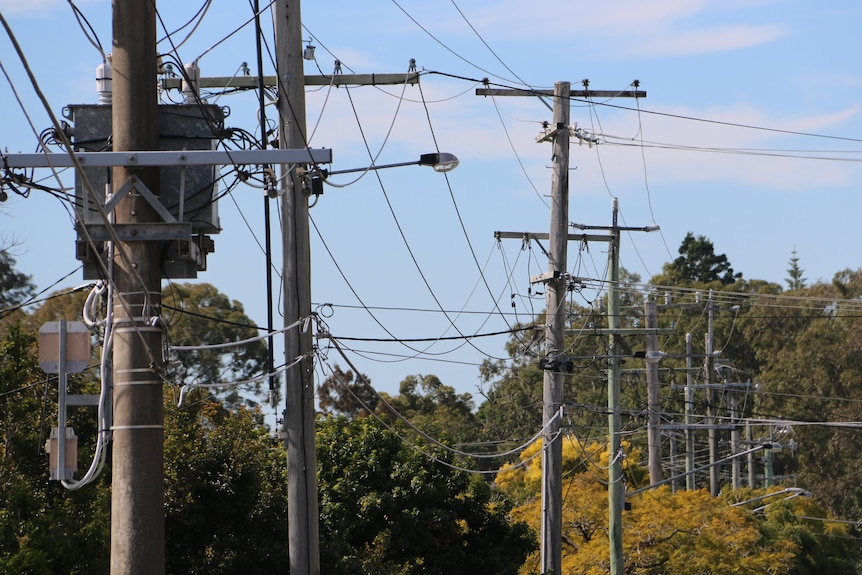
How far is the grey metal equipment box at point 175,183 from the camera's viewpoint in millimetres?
11102

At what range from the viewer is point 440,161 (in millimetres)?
15898

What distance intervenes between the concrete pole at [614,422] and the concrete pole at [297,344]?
19486 mm

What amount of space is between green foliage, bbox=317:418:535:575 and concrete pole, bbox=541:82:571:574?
2.16 meters

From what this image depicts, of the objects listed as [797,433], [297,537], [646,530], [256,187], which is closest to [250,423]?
[297,537]

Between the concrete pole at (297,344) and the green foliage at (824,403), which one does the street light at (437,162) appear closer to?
the concrete pole at (297,344)

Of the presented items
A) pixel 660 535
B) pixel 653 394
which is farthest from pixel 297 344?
pixel 653 394

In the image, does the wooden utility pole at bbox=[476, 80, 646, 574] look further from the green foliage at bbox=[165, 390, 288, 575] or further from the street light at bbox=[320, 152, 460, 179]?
the street light at bbox=[320, 152, 460, 179]

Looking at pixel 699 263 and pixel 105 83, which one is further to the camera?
pixel 699 263

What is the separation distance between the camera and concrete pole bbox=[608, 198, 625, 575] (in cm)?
3491

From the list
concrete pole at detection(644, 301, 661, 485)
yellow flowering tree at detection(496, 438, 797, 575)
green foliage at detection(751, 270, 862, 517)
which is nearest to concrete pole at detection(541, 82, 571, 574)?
concrete pole at detection(644, 301, 661, 485)

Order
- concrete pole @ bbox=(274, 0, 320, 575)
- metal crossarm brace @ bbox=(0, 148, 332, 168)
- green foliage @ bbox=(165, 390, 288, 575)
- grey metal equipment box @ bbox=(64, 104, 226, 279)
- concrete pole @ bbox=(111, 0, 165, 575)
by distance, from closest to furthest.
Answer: concrete pole @ bbox=(111, 0, 165, 575), metal crossarm brace @ bbox=(0, 148, 332, 168), grey metal equipment box @ bbox=(64, 104, 226, 279), concrete pole @ bbox=(274, 0, 320, 575), green foliage @ bbox=(165, 390, 288, 575)

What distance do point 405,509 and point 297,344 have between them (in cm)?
1168

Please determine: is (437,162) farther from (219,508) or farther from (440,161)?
(219,508)

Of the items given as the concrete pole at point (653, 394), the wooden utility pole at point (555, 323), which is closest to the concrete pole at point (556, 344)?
the wooden utility pole at point (555, 323)
